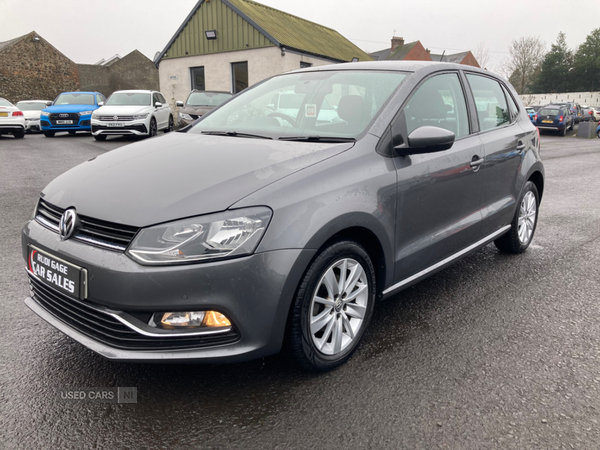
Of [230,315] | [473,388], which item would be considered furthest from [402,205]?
[230,315]

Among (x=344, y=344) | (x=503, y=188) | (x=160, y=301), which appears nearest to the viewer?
(x=160, y=301)

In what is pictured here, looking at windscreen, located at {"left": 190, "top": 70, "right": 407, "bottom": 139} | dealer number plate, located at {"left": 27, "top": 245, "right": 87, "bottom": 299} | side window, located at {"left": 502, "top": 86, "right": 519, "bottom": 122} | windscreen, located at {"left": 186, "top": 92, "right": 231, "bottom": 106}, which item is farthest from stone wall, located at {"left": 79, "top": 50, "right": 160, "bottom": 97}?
dealer number plate, located at {"left": 27, "top": 245, "right": 87, "bottom": 299}

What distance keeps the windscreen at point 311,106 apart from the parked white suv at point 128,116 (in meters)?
12.3

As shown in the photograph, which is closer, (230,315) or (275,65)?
(230,315)

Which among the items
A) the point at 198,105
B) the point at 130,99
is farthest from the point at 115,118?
the point at 198,105

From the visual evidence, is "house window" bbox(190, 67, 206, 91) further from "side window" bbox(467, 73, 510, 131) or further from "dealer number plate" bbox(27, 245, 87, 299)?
"dealer number plate" bbox(27, 245, 87, 299)

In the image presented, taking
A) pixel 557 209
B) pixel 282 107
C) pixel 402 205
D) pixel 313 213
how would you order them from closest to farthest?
pixel 313 213 < pixel 402 205 < pixel 282 107 < pixel 557 209

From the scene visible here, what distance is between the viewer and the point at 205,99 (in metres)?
17.2

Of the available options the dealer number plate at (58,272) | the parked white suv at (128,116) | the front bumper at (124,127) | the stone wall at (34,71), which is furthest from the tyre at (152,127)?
the stone wall at (34,71)

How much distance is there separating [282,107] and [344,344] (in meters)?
1.75

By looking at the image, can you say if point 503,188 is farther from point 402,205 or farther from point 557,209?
point 557,209

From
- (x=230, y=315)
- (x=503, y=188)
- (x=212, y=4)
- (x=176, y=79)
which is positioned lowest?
(x=230, y=315)

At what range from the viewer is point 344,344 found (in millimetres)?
2803

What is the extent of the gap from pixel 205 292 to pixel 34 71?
138ft
